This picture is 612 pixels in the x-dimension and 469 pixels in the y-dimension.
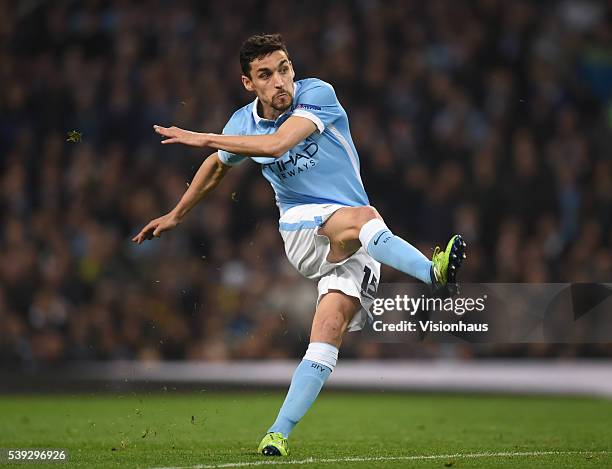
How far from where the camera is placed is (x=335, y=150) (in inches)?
271

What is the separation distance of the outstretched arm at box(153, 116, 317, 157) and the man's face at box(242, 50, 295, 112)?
218 millimetres

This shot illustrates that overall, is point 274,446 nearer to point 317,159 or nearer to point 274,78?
point 317,159

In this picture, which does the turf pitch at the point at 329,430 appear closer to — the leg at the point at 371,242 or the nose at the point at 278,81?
the leg at the point at 371,242

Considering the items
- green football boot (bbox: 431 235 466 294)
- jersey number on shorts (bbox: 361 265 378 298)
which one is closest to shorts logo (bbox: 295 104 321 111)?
jersey number on shorts (bbox: 361 265 378 298)

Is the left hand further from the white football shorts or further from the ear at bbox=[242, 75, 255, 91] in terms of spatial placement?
the white football shorts

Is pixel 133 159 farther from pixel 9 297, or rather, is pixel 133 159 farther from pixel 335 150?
pixel 335 150

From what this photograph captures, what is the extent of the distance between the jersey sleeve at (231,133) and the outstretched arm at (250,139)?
569 millimetres

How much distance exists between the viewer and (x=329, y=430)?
8.33 m

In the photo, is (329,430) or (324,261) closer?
(324,261)

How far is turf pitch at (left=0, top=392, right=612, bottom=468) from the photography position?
6203 mm

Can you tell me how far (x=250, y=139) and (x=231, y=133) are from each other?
0.68 m

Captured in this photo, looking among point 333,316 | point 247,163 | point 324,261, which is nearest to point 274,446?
point 333,316

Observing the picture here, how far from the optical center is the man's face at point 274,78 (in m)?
6.67

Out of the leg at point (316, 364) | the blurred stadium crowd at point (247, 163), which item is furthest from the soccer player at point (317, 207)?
the blurred stadium crowd at point (247, 163)
